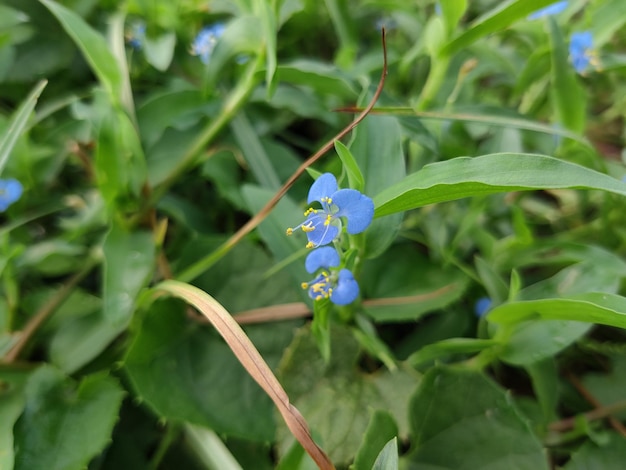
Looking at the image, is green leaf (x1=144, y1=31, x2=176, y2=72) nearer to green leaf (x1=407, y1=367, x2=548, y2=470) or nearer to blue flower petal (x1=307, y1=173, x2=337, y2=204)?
blue flower petal (x1=307, y1=173, x2=337, y2=204)

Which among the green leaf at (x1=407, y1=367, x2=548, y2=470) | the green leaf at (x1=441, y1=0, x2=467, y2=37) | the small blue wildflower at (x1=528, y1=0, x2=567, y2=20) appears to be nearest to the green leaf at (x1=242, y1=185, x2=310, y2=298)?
the green leaf at (x1=407, y1=367, x2=548, y2=470)

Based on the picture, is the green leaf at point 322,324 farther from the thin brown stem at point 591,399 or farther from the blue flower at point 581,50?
the blue flower at point 581,50

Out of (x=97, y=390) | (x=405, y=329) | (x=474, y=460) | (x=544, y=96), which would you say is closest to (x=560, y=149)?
(x=544, y=96)

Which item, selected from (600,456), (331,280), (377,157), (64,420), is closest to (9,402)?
(64,420)

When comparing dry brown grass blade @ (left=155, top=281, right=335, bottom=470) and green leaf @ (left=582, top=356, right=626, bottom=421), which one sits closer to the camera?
dry brown grass blade @ (left=155, top=281, right=335, bottom=470)

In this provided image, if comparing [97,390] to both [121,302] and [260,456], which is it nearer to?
[121,302]

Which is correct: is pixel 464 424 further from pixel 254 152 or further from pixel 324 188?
pixel 254 152
